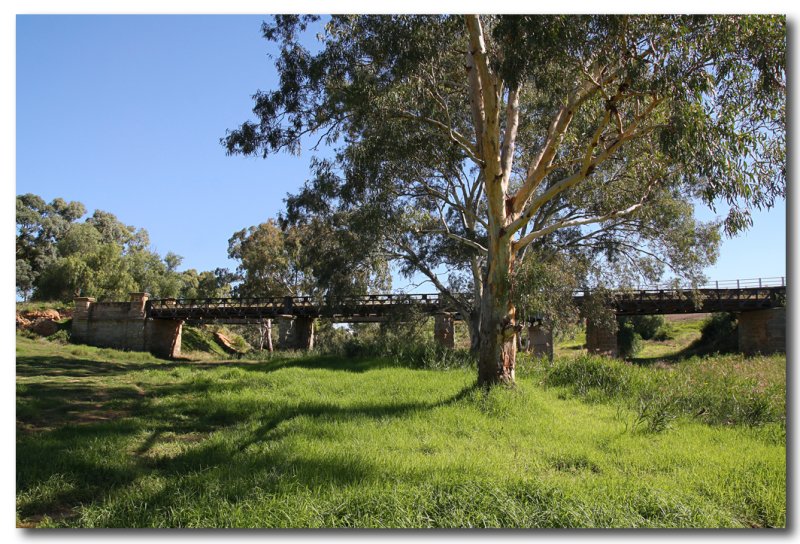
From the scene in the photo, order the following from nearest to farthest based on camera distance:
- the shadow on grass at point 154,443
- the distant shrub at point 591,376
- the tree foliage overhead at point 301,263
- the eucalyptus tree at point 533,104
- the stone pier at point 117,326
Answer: the shadow on grass at point 154,443 < the eucalyptus tree at point 533,104 < the distant shrub at point 591,376 < the tree foliage overhead at point 301,263 < the stone pier at point 117,326

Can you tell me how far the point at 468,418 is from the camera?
745cm

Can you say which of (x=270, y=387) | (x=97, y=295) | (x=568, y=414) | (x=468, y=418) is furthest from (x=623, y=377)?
(x=97, y=295)

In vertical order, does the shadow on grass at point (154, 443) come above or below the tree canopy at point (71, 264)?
below

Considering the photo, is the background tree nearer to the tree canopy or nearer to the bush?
the tree canopy

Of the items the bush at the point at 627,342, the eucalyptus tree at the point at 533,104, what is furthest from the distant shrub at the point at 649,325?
the eucalyptus tree at the point at 533,104

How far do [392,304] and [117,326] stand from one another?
62.6 ft

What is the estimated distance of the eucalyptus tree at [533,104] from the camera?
7.11 meters

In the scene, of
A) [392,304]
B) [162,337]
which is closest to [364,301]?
[392,304]

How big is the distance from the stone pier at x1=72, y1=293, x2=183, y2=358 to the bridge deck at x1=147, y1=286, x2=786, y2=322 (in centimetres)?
77

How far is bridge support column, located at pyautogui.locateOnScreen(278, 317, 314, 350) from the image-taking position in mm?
31750

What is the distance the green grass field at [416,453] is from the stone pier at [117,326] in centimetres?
2421

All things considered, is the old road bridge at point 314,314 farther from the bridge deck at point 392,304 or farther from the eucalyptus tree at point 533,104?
the eucalyptus tree at point 533,104

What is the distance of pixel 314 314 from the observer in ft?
104

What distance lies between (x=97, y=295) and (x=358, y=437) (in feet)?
126
